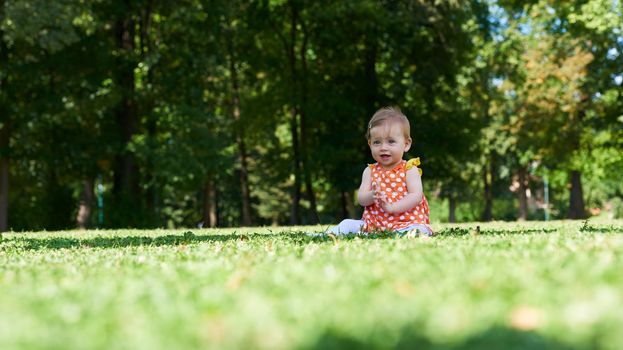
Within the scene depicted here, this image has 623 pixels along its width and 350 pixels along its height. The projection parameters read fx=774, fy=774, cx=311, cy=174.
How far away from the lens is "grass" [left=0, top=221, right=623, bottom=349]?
313 centimetres

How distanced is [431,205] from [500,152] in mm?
28088

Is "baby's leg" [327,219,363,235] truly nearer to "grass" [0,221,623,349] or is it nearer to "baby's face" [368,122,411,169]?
"baby's face" [368,122,411,169]

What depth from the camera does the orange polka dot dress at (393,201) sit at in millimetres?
10641

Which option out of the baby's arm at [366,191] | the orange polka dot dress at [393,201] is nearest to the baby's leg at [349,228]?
the orange polka dot dress at [393,201]

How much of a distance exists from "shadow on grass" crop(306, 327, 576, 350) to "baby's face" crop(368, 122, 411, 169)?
726 cm

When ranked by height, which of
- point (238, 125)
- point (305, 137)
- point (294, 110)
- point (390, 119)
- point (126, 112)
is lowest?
point (390, 119)

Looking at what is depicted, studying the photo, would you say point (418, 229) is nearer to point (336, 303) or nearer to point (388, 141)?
point (388, 141)

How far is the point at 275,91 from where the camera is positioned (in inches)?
1516

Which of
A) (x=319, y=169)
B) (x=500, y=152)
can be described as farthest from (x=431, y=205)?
(x=319, y=169)

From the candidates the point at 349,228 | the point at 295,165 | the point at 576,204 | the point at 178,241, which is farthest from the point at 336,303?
the point at 576,204

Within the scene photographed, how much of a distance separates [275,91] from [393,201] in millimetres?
28283

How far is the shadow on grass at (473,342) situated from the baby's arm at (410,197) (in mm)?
7302

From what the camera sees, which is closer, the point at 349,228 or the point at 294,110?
the point at 349,228

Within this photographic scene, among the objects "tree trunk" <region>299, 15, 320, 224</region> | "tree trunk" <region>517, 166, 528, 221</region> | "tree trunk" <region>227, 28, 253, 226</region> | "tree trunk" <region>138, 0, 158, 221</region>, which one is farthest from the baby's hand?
"tree trunk" <region>517, 166, 528, 221</region>
